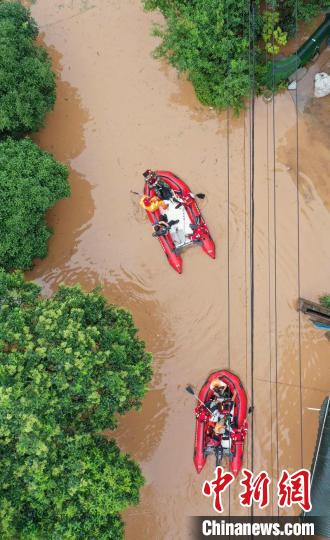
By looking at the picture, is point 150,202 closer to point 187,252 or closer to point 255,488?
point 187,252

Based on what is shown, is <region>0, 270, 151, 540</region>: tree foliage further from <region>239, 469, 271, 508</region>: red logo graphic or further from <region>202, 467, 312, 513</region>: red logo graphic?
<region>239, 469, 271, 508</region>: red logo graphic

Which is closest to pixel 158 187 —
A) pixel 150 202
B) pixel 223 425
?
pixel 150 202

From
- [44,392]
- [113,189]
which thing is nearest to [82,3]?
[113,189]

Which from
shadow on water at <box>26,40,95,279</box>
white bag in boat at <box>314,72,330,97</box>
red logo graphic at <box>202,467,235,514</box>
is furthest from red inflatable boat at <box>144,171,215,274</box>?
red logo graphic at <box>202,467,235,514</box>

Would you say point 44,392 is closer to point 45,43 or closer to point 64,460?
point 64,460

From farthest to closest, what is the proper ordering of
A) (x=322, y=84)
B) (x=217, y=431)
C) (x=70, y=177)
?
(x=70, y=177) < (x=322, y=84) < (x=217, y=431)

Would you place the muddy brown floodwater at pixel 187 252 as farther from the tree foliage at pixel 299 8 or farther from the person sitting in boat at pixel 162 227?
the tree foliage at pixel 299 8
